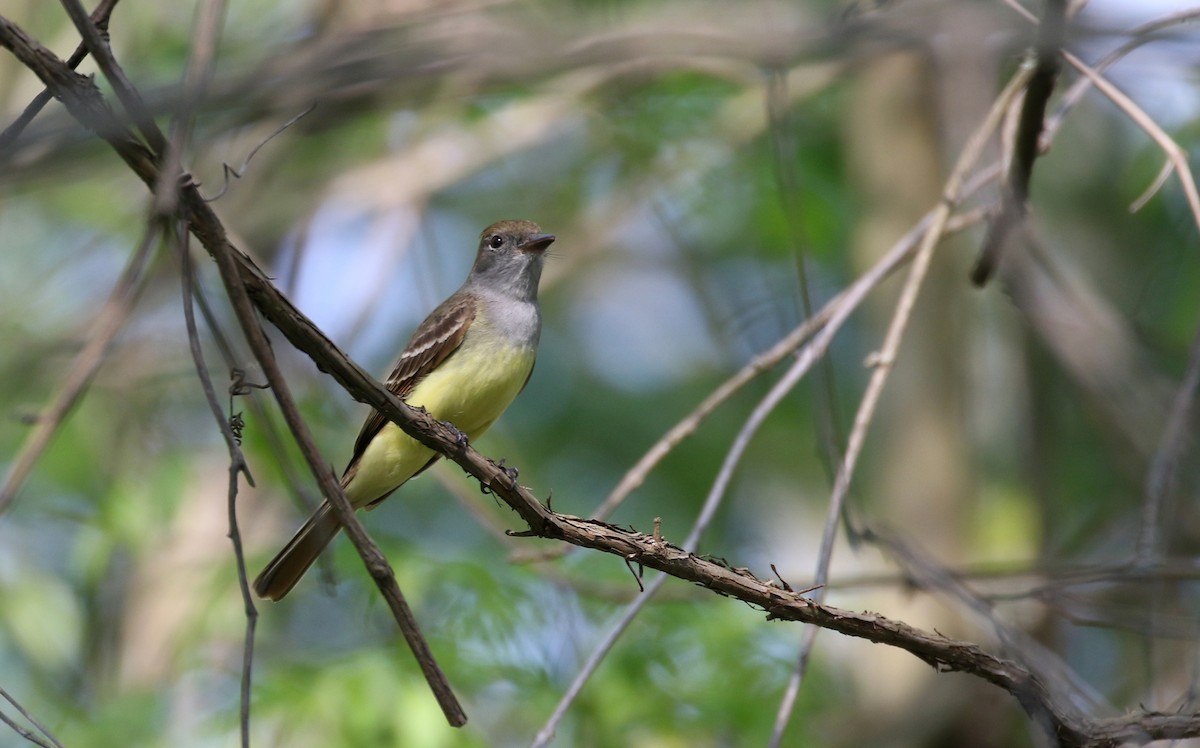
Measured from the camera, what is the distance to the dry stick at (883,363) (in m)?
3.33

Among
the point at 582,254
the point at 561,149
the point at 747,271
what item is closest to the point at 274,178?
the point at 582,254

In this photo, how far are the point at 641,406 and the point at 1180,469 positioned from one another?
25.5ft

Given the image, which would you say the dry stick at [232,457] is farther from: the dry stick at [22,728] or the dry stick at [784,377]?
the dry stick at [784,377]

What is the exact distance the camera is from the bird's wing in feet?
16.8

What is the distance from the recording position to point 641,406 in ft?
37.9

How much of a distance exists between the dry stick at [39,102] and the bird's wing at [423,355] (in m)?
2.78

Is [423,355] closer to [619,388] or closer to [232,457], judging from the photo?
[232,457]

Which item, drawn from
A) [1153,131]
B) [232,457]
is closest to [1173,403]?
[1153,131]

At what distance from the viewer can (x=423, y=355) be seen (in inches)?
203

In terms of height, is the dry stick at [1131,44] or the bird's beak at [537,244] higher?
Result: the bird's beak at [537,244]

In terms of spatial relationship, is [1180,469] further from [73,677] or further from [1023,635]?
[73,677]

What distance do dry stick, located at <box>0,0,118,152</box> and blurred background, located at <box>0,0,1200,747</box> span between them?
0.02 metres

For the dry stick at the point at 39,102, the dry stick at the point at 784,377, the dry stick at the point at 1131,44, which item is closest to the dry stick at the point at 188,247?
the dry stick at the point at 39,102

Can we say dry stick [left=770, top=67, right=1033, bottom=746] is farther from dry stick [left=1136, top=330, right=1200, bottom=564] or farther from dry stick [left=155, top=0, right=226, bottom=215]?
dry stick [left=155, top=0, right=226, bottom=215]
